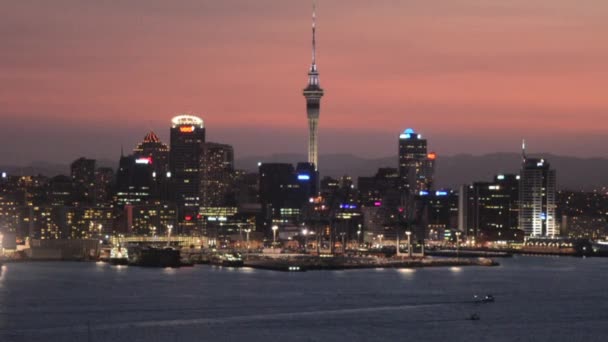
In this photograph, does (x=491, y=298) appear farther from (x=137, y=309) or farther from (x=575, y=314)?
(x=137, y=309)

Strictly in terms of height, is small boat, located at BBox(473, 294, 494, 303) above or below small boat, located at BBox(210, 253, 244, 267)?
below

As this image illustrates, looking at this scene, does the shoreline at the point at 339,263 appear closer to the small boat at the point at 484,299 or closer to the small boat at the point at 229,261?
the small boat at the point at 229,261

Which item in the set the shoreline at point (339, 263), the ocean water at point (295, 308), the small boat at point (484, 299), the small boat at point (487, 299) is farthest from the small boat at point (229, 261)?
the small boat at point (487, 299)

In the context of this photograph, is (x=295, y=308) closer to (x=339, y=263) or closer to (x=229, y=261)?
(x=339, y=263)

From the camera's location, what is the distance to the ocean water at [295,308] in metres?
55.5

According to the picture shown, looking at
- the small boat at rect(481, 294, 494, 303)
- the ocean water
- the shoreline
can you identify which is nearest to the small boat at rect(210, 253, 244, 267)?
the shoreline

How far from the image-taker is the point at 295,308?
2625 inches

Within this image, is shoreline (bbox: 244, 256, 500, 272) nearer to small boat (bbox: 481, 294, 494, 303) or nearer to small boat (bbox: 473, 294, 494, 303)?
small boat (bbox: 473, 294, 494, 303)

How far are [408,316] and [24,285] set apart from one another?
36.2 meters

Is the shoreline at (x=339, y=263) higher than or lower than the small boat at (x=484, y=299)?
higher

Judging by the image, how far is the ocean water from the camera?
5547cm

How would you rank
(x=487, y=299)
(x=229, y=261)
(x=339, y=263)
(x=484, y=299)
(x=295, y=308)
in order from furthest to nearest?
1. (x=229, y=261)
2. (x=339, y=263)
3. (x=484, y=299)
4. (x=487, y=299)
5. (x=295, y=308)

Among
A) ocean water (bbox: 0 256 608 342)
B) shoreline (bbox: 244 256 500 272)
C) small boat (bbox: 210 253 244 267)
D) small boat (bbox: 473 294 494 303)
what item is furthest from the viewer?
small boat (bbox: 210 253 244 267)

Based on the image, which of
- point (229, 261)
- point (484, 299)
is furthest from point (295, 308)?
point (229, 261)
